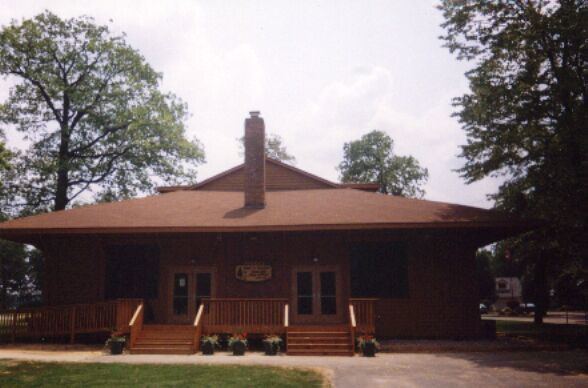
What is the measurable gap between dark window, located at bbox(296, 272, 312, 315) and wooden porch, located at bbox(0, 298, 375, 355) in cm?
57

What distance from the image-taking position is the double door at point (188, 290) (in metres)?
16.0

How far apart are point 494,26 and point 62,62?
90.4 ft

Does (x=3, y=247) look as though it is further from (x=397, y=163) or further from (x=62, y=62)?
(x=397, y=163)

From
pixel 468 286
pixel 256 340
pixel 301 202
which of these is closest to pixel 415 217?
pixel 468 286

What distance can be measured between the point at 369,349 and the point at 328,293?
11.7 ft

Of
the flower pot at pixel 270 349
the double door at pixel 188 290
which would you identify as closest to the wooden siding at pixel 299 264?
the double door at pixel 188 290

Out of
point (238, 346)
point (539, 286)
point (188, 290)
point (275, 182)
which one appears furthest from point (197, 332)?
point (539, 286)

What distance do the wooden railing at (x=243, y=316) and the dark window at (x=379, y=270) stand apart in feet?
9.85

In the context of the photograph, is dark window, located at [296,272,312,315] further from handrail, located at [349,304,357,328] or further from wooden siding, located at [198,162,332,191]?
wooden siding, located at [198,162,332,191]

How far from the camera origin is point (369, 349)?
500 inches

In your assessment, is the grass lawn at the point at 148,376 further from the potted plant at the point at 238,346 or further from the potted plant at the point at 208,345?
the potted plant at the point at 208,345

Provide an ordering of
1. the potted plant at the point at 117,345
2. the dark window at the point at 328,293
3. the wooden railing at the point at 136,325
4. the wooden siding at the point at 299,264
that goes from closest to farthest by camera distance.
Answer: the potted plant at the point at 117,345 → the wooden railing at the point at 136,325 → the wooden siding at the point at 299,264 → the dark window at the point at 328,293

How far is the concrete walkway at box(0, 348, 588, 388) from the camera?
9.21m

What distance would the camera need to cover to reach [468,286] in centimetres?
1580
